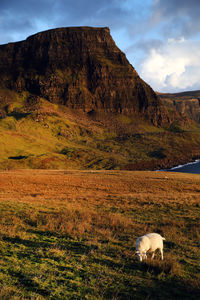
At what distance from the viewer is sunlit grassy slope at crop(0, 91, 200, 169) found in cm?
9169

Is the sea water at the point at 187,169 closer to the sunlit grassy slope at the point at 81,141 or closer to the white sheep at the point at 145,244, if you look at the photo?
the sunlit grassy slope at the point at 81,141

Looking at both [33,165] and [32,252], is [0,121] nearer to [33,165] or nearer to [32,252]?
[33,165]

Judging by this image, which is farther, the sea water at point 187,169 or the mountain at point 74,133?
the mountain at point 74,133

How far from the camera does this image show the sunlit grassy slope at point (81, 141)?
301 ft

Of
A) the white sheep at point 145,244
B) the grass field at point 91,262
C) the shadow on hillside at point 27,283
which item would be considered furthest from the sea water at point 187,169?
the shadow on hillside at point 27,283

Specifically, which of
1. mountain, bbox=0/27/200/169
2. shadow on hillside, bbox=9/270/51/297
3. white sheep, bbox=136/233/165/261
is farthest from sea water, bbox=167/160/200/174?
shadow on hillside, bbox=9/270/51/297

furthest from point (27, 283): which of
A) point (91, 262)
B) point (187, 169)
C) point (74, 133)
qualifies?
point (74, 133)

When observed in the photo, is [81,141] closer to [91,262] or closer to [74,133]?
[74,133]

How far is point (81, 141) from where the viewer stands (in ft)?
448

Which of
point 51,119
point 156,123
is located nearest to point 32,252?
point 51,119

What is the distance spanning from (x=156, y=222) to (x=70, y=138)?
125 m

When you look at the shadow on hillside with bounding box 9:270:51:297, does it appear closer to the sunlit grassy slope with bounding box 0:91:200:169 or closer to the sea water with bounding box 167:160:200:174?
the sunlit grassy slope with bounding box 0:91:200:169

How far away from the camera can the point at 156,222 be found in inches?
474

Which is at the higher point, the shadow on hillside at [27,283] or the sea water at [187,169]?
the shadow on hillside at [27,283]
